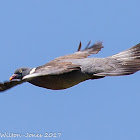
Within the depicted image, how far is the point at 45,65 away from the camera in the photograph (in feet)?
27.9

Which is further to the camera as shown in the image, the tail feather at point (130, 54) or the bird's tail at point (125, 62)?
the tail feather at point (130, 54)

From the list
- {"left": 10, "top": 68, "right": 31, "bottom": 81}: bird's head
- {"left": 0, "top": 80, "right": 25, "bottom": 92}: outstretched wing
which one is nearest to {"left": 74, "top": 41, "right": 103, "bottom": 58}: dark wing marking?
{"left": 10, "top": 68, "right": 31, "bottom": 81}: bird's head

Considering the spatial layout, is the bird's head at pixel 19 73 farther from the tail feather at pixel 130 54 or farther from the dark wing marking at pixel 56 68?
the tail feather at pixel 130 54

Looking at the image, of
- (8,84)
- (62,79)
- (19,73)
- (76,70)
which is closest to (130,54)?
(76,70)

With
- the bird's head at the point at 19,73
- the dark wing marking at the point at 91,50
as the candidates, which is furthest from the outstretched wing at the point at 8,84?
the dark wing marking at the point at 91,50

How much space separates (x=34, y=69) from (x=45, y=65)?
208 millimetres

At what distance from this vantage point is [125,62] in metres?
8.49

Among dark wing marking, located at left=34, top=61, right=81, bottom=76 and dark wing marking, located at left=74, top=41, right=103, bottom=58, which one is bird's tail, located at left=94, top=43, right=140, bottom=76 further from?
dark wing marking, located at left=74, top=41, right=103, bottom=58

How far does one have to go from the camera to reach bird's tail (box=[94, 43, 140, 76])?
7984mm

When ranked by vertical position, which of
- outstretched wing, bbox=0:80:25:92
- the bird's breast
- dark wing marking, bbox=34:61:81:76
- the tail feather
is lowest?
outstretched wing, bbox=0:80:25:92

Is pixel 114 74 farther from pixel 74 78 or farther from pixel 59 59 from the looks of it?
pixel 59 59

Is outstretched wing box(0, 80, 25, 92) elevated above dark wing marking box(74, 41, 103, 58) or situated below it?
below

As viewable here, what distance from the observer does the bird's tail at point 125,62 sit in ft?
26.2

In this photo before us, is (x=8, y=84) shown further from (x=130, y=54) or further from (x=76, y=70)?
(x=130, y=54)
